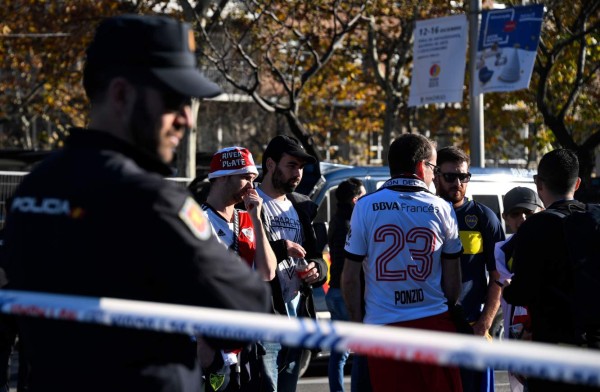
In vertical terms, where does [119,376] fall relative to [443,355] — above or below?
below

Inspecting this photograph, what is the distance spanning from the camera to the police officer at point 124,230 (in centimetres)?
212

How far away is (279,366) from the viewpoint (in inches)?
232

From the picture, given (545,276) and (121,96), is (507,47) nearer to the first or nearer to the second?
(545,276)

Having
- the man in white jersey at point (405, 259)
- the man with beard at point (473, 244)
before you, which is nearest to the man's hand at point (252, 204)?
the man in white jersey at point (405, 259)

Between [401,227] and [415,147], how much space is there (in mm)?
503

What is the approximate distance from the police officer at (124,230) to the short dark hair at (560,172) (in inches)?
102

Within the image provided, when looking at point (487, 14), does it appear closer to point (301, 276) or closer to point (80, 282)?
point (301, 276)

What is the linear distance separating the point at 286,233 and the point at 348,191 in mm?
2849

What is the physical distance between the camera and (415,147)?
5.16 meters

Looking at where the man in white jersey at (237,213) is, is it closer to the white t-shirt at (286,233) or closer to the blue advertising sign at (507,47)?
the white t-shirt at (286,233)

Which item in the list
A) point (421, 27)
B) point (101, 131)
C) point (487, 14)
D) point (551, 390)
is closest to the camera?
point (101, 131)

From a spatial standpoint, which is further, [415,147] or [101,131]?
[415,147]

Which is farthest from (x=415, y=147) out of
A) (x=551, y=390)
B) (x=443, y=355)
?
(x=443, y=355)

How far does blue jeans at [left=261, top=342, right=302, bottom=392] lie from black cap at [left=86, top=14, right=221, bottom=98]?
332cm
